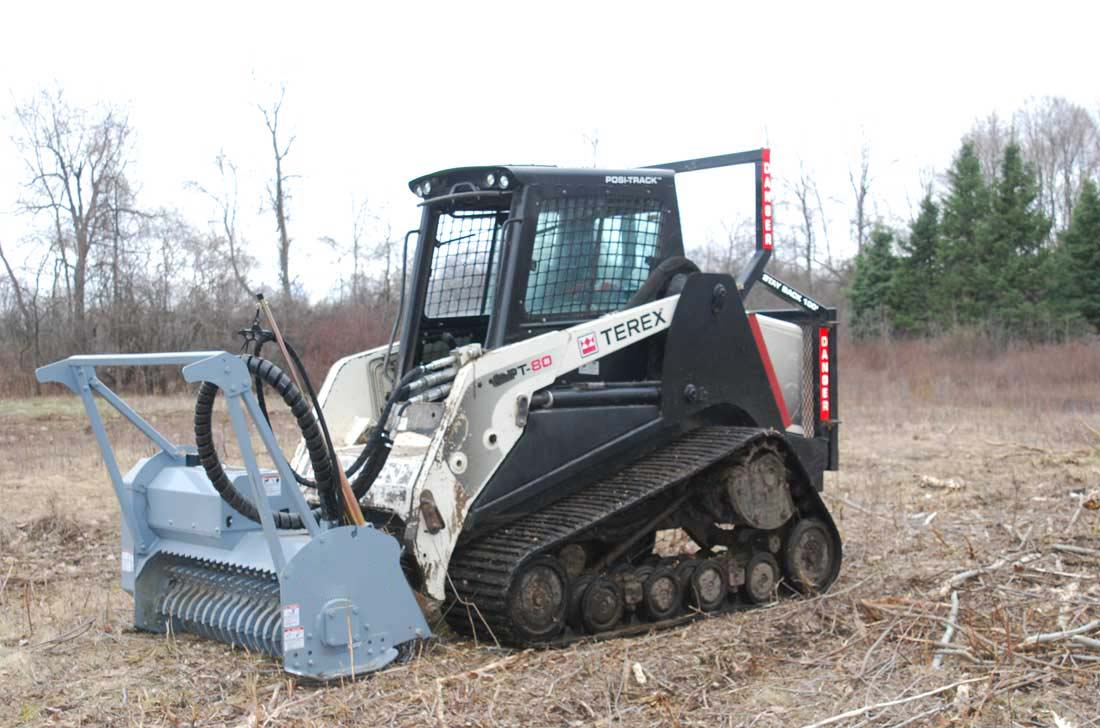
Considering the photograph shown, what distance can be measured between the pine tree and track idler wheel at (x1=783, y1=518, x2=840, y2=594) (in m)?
30.5

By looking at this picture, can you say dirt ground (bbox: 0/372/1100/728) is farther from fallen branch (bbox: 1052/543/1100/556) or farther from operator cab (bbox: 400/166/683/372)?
operator cab (bbox: 400/166/683/372)

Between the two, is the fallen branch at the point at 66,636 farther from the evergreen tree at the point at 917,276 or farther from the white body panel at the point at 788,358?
the evergreen tree at the point at 917,276

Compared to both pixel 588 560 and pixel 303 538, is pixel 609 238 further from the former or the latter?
pixel 303 538

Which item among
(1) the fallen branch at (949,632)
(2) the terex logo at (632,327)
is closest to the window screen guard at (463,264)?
(2) the terex logo at (632,327)

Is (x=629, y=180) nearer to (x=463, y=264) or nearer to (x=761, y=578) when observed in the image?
(x=463, y=264)

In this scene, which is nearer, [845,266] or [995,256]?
[995,256]

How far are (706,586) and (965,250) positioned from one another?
32641 millimetres

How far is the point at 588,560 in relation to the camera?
6.27 metres

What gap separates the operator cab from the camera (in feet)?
21.2

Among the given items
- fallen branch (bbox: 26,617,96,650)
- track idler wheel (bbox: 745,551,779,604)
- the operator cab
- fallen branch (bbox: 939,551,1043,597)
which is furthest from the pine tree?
fallen branch (bbox: 26,617,96,650)

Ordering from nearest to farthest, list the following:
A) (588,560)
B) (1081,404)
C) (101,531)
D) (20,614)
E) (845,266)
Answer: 1. (588,560)
2. (20,614)
3. (101,531)
4. (1081,404)
5. (845,266)

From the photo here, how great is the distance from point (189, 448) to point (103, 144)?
103 ft

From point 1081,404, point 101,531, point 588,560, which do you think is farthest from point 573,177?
point 1081,404

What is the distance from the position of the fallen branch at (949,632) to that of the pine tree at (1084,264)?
3104 centimetres
